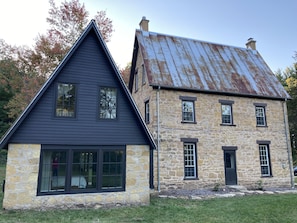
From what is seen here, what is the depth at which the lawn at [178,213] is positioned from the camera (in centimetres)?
711

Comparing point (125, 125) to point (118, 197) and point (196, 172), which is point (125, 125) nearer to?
point (118, 197)

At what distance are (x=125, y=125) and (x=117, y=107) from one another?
0.78m

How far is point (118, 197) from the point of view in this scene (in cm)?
898

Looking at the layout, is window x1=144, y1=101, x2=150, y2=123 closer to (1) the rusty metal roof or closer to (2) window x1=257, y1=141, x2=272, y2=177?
(1) the rusty metal roof

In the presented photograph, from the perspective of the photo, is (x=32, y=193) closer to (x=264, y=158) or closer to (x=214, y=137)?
(x=214, y=137)

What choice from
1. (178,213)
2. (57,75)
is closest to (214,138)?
Answer: (178,213)

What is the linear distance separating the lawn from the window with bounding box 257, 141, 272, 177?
5062mm

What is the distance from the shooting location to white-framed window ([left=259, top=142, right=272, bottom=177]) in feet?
48.4

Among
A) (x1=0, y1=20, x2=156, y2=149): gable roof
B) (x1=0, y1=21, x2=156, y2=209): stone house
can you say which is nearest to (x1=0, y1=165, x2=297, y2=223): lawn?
(x1=0, y1=21, x2=156, y2=209): stone house

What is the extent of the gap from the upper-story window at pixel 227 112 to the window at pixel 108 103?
7520 mm

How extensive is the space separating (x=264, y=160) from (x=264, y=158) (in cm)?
12

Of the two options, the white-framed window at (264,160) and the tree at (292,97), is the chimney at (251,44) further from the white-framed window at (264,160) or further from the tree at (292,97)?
the tree at (292,97)

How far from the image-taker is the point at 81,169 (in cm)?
876

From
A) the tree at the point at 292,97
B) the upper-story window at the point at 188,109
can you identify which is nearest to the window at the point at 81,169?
the upper-story window at the point at 188,109
